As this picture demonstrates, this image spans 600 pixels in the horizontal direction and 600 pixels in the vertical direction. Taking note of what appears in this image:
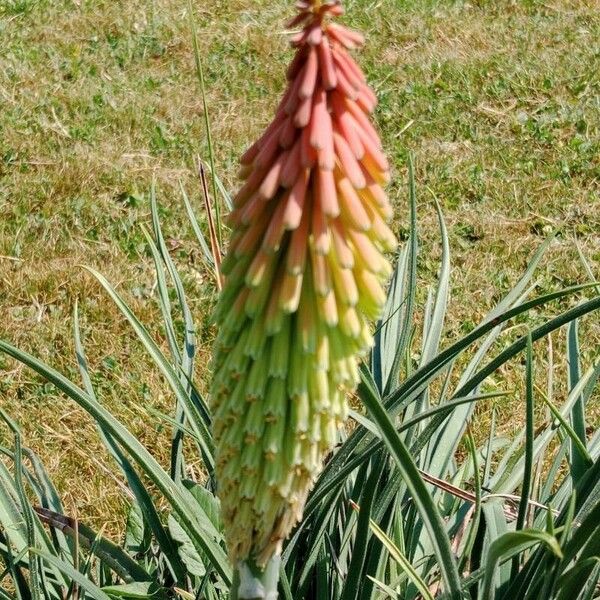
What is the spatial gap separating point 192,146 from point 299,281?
4.50 m

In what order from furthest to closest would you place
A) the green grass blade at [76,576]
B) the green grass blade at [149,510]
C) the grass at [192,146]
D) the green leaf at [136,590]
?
the grass at [192,146] < the green grass blade at [149,510] < the green leaf at [136,590] < the green grass blade at [76,576]

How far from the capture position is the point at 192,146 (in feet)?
18.9

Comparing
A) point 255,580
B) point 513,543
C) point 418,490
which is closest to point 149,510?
point 255,580

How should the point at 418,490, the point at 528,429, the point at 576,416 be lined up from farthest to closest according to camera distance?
the point at 576,416 → the point at 528,429 → the point at 418,490

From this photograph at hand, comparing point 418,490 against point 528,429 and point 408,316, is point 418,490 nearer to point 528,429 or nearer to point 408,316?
point 528,429

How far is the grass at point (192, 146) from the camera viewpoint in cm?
429

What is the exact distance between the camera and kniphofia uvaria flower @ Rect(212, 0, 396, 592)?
1.36 m

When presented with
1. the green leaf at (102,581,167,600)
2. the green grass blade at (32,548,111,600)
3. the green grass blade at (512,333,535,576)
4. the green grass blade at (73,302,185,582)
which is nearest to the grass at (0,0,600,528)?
the green grass blade at (73,302,185,582)

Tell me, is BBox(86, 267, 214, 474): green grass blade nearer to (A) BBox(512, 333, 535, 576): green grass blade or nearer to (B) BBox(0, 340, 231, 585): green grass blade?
(B) BBox(0, 340, 231, 585): green grass blade

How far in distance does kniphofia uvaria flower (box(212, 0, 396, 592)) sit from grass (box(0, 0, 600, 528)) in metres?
2.07

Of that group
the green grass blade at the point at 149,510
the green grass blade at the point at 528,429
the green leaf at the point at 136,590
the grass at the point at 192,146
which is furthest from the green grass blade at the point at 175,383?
the grass at the point at 192,146

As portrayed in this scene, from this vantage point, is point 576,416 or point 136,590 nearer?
point 136,590

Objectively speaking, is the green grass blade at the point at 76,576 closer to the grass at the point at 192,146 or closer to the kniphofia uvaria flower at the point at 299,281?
the kniphofia uvaria flower at the point at 299,281

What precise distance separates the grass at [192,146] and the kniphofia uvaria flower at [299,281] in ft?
6.80
